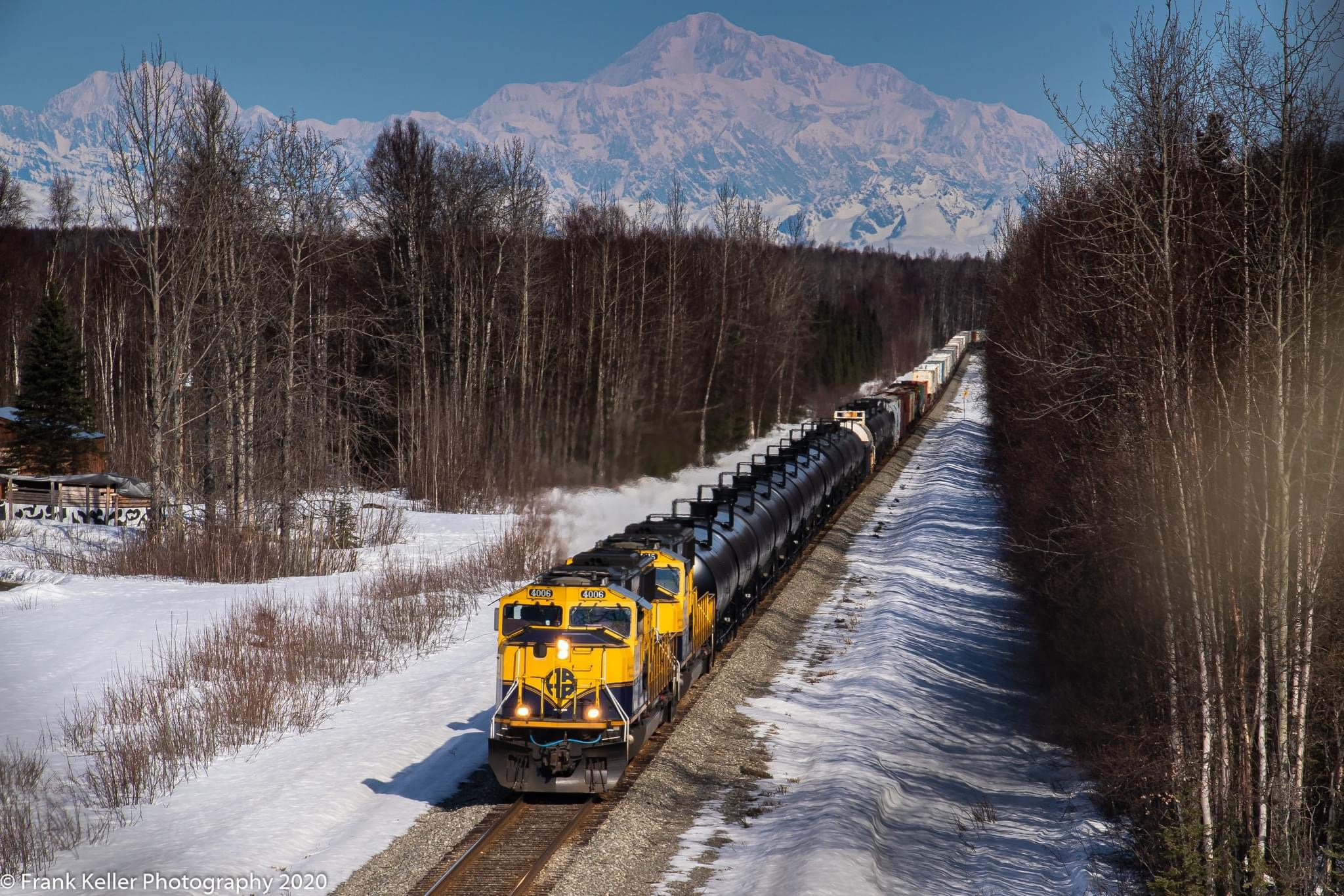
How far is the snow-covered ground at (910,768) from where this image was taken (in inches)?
534

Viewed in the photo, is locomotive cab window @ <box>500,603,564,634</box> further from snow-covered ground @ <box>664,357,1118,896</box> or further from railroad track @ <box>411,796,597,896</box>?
snow-covered ground @ <box>664,357,1118,896</box>

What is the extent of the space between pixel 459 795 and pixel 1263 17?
14773mm

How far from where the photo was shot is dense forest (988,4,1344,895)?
40.5 feet

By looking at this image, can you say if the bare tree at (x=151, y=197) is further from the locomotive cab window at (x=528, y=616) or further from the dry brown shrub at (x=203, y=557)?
the locomotive cab window at (x=528, y=616)

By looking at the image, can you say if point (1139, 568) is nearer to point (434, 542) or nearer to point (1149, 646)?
point (1149, 646)

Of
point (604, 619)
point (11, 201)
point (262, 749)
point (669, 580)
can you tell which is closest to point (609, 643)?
point (604, 619)

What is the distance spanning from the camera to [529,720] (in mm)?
14789

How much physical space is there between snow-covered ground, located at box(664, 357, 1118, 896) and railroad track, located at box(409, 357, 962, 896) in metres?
1.47

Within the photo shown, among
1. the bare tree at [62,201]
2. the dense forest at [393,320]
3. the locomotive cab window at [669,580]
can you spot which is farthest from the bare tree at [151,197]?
the bare tree at [62,201]

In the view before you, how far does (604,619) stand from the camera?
15.1 meters

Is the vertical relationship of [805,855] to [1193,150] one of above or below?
below

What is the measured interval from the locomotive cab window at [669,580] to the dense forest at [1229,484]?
6.76 meters

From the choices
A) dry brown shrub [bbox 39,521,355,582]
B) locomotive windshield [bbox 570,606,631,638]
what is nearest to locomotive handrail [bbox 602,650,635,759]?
locomotive windshield [bbox 570,606,631,638]

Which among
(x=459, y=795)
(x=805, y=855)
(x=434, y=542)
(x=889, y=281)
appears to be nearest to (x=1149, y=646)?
(x=805, y=855)
